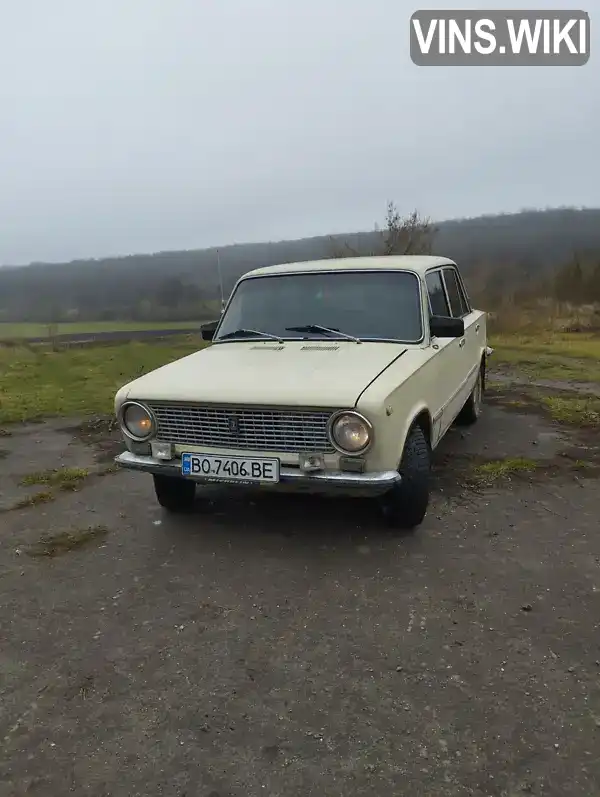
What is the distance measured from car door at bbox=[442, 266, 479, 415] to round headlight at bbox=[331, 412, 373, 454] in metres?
2.33

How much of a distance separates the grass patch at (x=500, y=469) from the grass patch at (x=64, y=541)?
2895 millimetres

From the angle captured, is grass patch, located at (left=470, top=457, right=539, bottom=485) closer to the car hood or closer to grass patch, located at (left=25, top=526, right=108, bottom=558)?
the car hood

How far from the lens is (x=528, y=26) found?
9375 mm

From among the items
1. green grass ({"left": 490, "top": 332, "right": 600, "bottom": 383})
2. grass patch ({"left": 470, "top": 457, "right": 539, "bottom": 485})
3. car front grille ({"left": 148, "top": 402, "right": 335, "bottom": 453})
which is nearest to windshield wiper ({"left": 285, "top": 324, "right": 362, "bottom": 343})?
car front grille ({"left": 148, "top": 402, "right": 335, "bottom": 453})

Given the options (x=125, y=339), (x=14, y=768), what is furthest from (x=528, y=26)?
(x=125, y=339)

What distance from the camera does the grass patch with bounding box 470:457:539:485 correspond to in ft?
16.3

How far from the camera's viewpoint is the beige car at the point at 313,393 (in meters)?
3.42

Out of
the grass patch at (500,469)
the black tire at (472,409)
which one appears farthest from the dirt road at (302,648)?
the black tire at (472,409)

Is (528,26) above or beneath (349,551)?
above

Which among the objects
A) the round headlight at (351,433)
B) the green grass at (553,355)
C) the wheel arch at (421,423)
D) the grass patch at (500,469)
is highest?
the round headlight at (351,433)

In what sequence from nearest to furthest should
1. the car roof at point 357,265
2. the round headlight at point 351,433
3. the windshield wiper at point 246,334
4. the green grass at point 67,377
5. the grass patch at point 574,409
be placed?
the round headlight at point 351,433 < the windshield wiper at point 246,334 < the car roof at point 357,265 < the grass patch at point 574,409 < the green grass at point 67,377

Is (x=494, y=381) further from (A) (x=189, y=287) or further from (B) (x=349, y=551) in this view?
(A) (x=189, y=287)

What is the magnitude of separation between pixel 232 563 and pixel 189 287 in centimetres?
1775

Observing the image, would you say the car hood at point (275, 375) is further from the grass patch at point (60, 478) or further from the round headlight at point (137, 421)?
the grass patch at point (60, 478)
